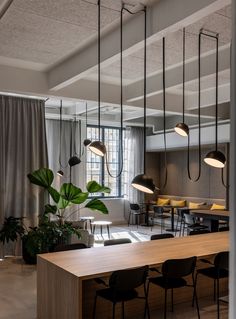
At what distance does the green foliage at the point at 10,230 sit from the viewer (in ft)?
21.6

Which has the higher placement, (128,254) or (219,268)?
(128,254)

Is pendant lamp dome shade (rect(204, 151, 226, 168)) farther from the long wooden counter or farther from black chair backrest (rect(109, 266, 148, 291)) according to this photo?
black chair backrest (rect(109, 266, 148, 291))

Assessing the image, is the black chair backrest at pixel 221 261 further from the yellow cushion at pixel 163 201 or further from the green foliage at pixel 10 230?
the yellow cushion at pixel 163 201

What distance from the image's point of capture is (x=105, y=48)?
4641 millimetres

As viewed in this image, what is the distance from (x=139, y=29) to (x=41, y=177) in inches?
148

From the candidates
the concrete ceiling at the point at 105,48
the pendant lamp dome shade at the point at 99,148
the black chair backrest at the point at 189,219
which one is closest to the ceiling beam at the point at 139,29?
the concrete ceiling at the point at 105,48

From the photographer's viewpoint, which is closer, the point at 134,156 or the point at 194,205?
the point at 194,205

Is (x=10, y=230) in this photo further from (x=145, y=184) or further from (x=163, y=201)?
(x=163, y=201)

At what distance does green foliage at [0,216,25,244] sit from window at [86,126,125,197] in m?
5.01

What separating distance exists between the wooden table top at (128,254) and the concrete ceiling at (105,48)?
2.48 metres

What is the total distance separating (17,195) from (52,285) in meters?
3.77

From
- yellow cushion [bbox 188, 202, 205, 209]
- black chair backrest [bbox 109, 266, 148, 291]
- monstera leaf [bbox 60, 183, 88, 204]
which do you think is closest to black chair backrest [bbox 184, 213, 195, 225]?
yellow cushion [bbox 188, 202, 205, 209]

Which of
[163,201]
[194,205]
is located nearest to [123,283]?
[194,205]

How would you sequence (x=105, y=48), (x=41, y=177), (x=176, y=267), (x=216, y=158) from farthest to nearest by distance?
(x=41, y=177)
(x=105, y=48)
(x=216, y=158)
(x=176, y=267)
